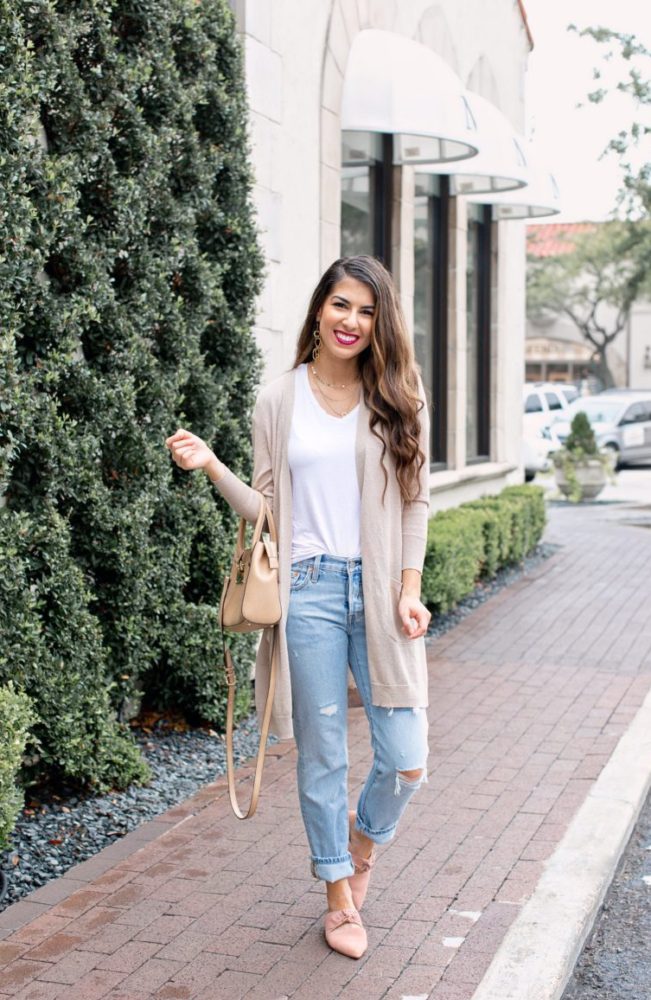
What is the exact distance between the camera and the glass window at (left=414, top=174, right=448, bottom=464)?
11.3 metres

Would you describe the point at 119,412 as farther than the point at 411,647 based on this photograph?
Yes

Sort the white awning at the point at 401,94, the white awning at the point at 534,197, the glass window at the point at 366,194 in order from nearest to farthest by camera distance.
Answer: the white awning at the point at 401,94
the glass window at the point at 366,194
the white awning at the point at 534,197

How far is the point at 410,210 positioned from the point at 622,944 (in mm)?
7335

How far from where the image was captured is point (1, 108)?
14.5 ft

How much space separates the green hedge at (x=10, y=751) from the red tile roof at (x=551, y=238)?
49.1 meters

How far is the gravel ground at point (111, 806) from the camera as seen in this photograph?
4.57 metres

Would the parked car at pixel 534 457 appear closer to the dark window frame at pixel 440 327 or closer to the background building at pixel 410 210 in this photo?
the background building at pixel 410 210

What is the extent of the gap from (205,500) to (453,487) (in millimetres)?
5984

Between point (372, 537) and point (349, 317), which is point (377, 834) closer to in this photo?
point (372, 537)

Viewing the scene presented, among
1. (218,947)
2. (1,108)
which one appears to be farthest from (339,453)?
(1,108)

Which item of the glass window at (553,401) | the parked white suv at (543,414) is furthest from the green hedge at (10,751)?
the glass window at (553,401)

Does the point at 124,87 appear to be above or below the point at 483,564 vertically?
above

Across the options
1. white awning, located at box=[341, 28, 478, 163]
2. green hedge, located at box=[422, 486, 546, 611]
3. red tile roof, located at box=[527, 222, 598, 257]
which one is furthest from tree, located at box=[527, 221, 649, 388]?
white awning, located at box=[341, 28, 478, 163]

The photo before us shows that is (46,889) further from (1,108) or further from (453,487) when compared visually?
(453,487)
